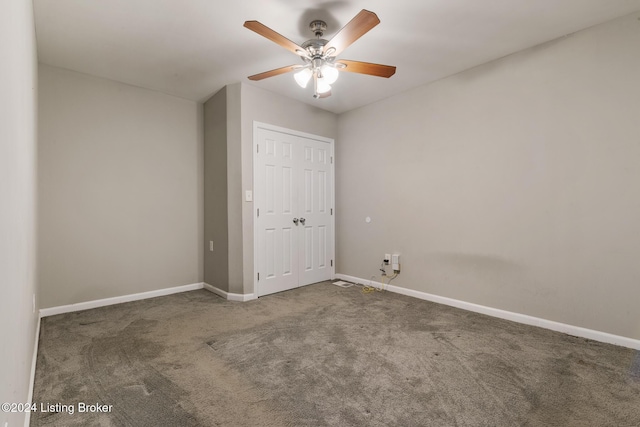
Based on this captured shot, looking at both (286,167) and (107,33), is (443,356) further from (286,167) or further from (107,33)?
(107,33)

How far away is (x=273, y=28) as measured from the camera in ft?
8.29

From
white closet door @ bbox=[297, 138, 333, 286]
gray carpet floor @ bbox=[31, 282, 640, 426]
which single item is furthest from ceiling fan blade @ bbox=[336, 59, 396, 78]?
gray carpet floor @ bbox=[31, 282, 640, 426]

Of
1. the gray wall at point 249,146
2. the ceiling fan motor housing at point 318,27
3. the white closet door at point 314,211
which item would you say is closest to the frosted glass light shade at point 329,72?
the ceiling fan motor housing at point 318,27

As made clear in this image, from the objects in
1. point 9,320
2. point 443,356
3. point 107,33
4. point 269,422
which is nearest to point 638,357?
point 443,356

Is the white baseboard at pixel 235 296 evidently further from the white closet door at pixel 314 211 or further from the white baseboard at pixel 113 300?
the white closet door at pixel 314 211

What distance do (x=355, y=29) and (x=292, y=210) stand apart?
8.33ft

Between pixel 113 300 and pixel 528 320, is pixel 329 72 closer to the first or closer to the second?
pixel 528 320

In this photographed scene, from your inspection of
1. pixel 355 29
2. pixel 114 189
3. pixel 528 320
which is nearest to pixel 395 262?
pixel 528 320

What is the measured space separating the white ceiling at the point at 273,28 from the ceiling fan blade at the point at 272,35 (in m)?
0.29

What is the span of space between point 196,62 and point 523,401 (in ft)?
12.9

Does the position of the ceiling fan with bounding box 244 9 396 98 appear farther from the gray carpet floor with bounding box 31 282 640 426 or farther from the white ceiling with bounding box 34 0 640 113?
the gray carpet floor with bounding box 31 282 640 426

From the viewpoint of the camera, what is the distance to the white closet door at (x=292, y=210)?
3.79m

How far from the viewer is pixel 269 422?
155cm

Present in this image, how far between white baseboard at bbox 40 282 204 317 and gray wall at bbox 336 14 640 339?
2747mm
